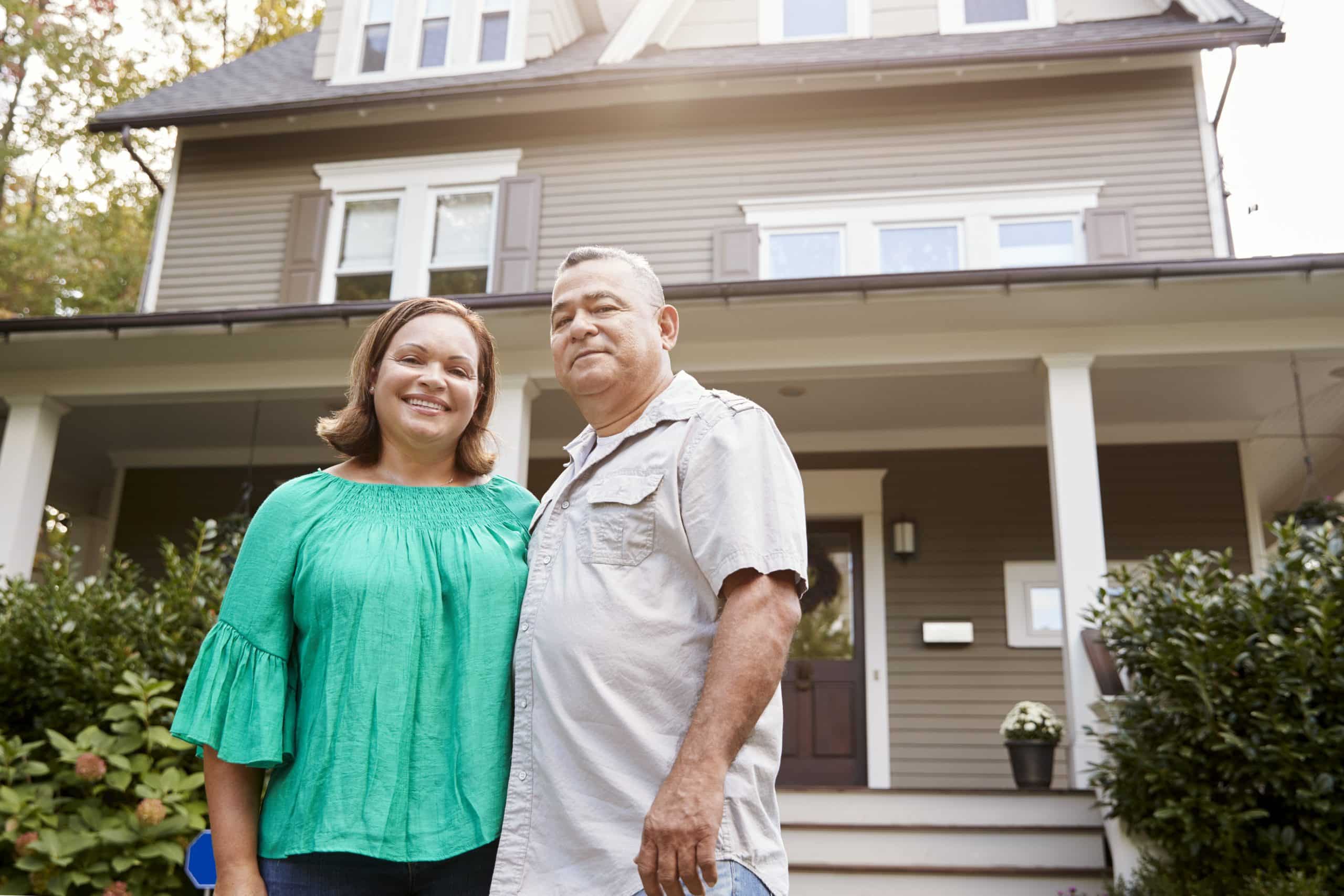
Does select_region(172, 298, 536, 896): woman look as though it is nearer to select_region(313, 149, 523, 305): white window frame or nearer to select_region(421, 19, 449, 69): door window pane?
select_region(313, 149, 523, 305): white window frame

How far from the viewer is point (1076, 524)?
5957mm

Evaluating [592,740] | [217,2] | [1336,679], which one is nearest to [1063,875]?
[1336,679]

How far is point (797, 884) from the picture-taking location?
17.0ft

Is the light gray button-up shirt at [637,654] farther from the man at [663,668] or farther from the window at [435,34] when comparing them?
the window at [435,34]

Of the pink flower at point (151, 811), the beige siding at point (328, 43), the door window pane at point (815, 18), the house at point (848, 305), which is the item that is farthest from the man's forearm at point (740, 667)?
the beige siding at point (328, 43)

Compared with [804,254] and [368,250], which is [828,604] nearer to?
[804,254]

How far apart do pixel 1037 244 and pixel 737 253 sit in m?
2.28

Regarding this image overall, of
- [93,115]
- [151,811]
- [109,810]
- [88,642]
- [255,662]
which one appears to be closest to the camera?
[255,662]

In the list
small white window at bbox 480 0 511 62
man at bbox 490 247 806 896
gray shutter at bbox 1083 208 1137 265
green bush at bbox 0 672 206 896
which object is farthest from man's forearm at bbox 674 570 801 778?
small white window at bbox 480 0 511 62

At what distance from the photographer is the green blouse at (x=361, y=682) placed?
1.60m

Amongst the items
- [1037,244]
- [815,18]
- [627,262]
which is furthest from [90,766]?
[815,18]

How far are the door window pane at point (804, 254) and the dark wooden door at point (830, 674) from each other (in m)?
1.95

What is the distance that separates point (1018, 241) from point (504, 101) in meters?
4.29

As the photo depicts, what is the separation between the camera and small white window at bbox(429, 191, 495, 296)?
30.3 ft
